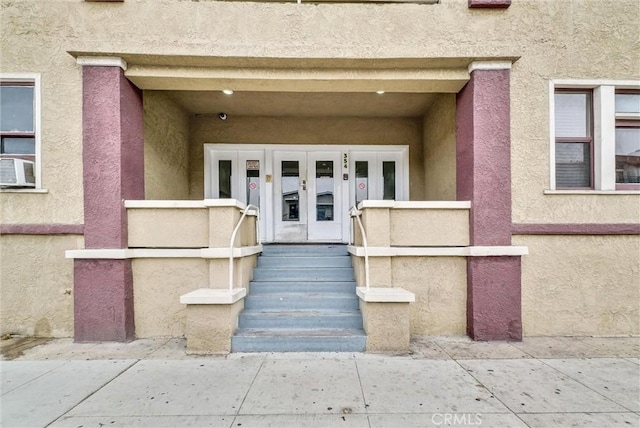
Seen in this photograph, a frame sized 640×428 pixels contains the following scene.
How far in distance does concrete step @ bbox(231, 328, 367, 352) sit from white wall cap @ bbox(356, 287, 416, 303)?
0.49 m

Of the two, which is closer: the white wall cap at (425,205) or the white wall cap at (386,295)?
the white wall cap at (386,295)

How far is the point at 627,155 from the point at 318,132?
16.3 ft

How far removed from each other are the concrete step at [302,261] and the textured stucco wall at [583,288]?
2571 millimetres

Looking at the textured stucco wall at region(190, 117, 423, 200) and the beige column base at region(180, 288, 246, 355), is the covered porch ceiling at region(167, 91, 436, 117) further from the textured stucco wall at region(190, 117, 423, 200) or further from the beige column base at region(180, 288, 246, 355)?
the beige column base at region(180, 288, 246, 355)

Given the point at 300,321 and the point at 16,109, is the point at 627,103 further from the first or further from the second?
the point at 16,109

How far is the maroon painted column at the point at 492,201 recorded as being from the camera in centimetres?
418

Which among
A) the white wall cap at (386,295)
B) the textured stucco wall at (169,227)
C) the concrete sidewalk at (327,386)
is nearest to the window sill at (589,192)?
the concrete sidewalk at (327,386)

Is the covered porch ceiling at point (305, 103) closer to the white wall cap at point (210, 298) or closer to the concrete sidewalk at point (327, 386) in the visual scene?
the white wall cap at point (210, 298)

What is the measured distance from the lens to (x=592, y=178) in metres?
4.39

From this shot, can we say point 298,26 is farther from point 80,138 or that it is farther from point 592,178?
point 592,178

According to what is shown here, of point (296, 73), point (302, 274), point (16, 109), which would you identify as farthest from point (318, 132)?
point (16, 109)

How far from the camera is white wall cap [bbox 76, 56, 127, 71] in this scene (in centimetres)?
409

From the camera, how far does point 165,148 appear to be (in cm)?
548

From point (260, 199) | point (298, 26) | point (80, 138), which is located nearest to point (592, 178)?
point (298, 26)
